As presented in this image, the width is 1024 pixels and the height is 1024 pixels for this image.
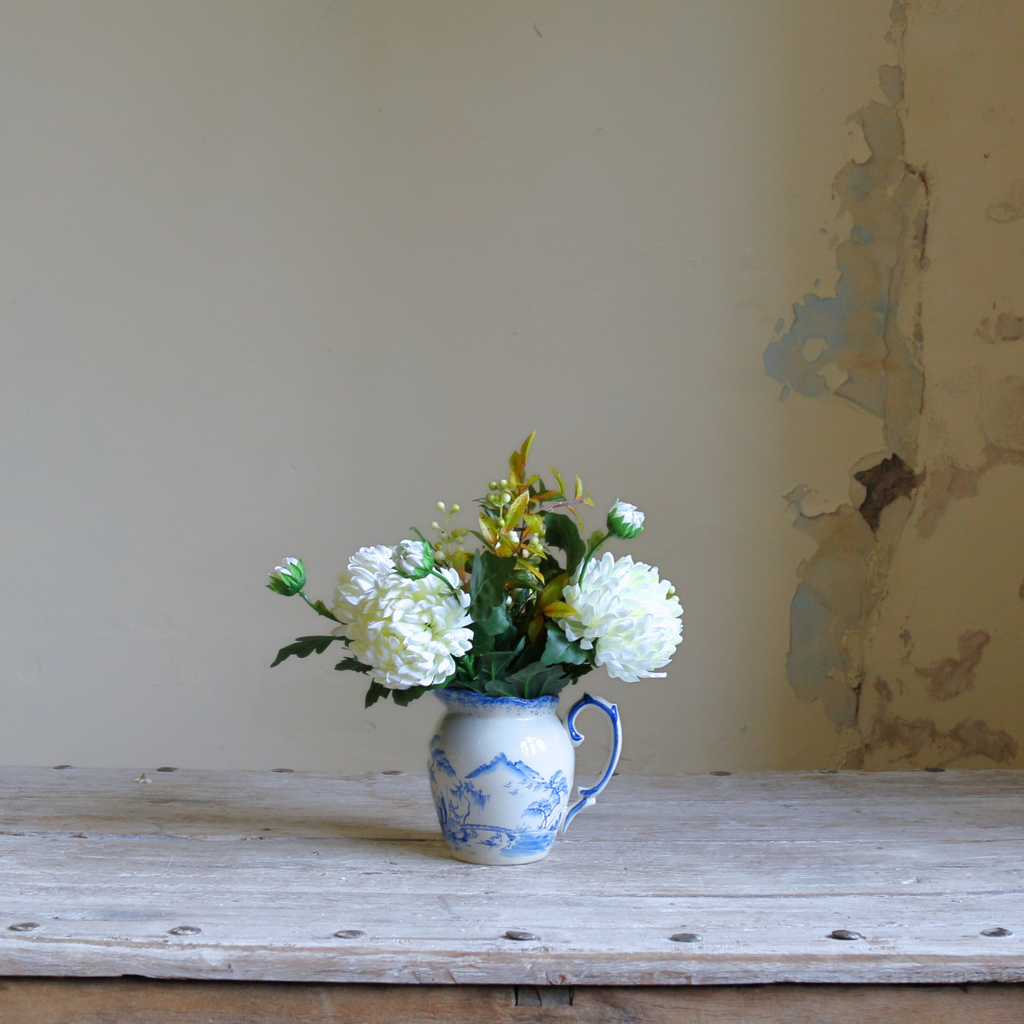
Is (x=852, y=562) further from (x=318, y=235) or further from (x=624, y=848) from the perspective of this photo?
(x=318, y=235)

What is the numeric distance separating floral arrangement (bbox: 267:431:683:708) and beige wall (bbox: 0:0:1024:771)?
A: 1.02 metres

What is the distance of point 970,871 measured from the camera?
94 centimetres

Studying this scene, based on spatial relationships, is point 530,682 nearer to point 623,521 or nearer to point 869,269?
point 623,521

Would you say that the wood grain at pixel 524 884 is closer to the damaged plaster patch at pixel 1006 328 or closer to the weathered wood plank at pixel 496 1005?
the weathered wood plank at pixel 496 1005

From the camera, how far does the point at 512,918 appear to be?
2.64ft

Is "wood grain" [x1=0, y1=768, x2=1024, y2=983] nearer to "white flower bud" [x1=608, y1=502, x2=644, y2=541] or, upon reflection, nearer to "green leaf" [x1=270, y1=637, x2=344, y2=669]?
"green leaf" [x1=270, y1=637, x2=344, y2=669]

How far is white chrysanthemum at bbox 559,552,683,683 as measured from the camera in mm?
908

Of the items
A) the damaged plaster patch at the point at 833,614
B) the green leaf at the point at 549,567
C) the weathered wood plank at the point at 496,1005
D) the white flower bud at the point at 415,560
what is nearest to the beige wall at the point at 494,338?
the damaged plaster patch at the point at 833,614

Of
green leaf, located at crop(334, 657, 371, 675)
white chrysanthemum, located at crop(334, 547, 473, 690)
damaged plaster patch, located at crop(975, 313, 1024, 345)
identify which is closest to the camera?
white chrysanthemum, located at crop(334, 547, 473, 690)

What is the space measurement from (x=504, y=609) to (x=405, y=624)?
11cm

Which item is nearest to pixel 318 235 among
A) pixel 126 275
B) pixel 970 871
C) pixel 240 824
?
pixel 126 275

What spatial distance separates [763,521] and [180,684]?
1.28m

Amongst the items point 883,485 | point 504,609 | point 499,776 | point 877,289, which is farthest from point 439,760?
point 877,289

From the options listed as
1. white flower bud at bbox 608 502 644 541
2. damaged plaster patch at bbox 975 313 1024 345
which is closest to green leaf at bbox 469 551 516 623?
white flower bud at bbox 608 502 644 541
